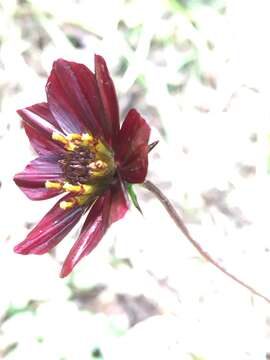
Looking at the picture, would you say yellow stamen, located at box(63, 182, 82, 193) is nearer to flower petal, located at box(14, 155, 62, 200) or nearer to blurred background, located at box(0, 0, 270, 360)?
flower petal, located at box(14, 155, 62, 200)

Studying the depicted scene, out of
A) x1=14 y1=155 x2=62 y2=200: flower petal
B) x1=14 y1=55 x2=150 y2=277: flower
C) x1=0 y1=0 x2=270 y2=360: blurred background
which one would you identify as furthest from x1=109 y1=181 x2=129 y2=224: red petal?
x1=0 y1=0 x2=270 y2=360: blurred background

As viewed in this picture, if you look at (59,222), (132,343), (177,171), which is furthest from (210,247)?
(59,222)

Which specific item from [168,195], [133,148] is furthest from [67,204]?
[168,195]

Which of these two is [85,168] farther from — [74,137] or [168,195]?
[168,195]

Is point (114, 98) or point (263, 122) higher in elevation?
point (114, 98)

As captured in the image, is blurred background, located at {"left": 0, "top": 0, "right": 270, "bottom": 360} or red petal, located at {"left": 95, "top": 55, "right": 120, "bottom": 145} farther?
blurred background, located at {"left": 0, "top": 0, "right": 270, "bottom": 360}

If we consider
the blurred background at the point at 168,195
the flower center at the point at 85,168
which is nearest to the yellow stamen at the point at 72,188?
the flower center at the point at 85,168

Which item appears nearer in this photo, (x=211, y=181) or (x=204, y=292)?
(x=204, y=292)

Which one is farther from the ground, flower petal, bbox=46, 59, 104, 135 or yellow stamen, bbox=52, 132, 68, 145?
flower petal, bbox=46, 59, 104, 135

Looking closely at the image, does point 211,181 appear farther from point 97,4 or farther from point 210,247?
point 97,4
